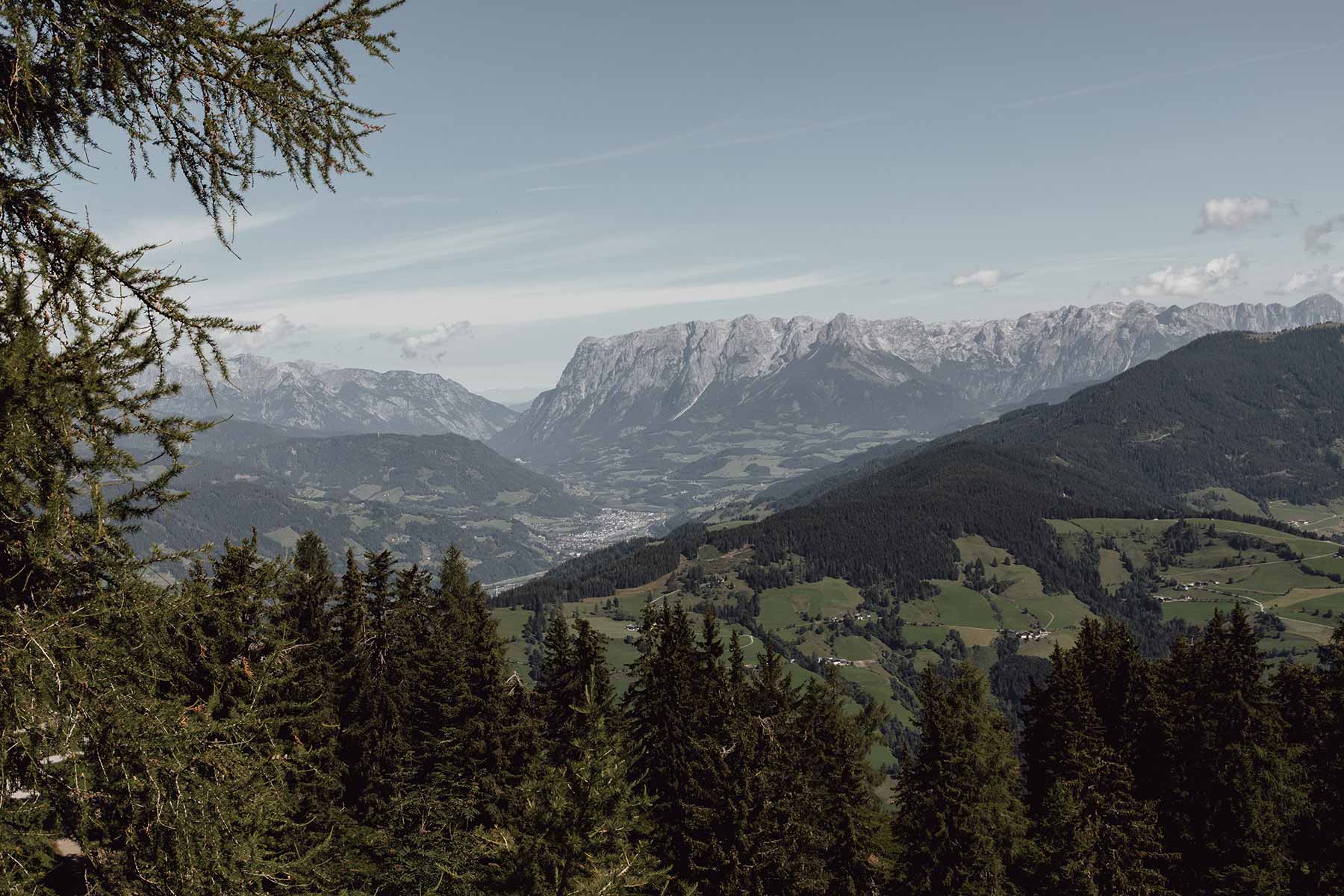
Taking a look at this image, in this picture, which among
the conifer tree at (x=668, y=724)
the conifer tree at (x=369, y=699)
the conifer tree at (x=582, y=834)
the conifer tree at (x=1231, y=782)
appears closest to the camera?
the conifer tree at (x=582, y=834)

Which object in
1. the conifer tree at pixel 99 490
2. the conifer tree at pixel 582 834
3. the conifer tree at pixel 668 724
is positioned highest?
the conifer tree at pixel 99 490

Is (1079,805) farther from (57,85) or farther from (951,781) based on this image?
(57,85)

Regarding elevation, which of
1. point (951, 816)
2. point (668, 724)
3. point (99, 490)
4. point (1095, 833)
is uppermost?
point (99, 490)

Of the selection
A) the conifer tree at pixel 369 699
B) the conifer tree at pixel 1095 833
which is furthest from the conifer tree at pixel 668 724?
the conifer tree at pixel 1095 833

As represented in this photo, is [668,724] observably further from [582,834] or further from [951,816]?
[582,834]

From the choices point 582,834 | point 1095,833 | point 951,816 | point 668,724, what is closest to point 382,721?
point 668,724

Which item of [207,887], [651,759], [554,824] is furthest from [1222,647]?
[207,887]

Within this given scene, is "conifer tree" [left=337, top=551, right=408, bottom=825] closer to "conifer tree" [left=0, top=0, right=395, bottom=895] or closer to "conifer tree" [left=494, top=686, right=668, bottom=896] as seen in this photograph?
"conifer tree" [left=494, top=686, right=668, bottom=896]

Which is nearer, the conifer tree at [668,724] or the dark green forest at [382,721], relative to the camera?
the dark green forest at [382,721]

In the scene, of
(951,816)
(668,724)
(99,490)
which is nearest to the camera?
(99,490)

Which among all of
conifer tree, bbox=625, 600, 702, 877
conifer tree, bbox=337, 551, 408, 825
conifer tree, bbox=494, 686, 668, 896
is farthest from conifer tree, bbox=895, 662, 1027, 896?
conifer tree, bbox=337, 551, 408, 825

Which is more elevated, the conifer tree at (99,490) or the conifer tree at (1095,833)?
the conifer tree at (99,490)

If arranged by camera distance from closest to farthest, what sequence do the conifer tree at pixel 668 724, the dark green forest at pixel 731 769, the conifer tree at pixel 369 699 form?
the dark green forest at pixel 731 769, the conifer tree at pixel 668 724, the conifer tree at pixel 369 699

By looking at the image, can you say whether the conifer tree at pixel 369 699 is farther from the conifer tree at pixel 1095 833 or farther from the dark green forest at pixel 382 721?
the conifer tree at pixel 1095 833
